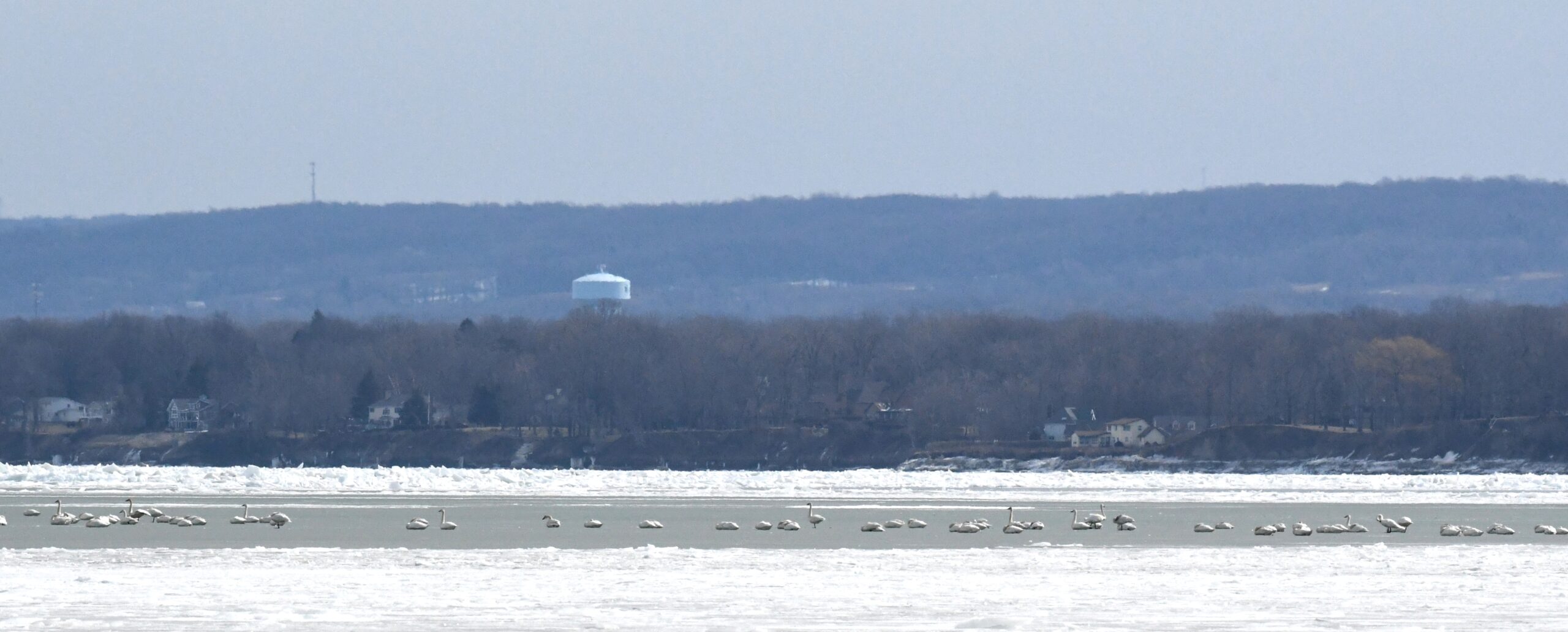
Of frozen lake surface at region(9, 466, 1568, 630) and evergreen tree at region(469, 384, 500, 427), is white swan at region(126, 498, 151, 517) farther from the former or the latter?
evergreen tree at region(469, 384, 500, 427)

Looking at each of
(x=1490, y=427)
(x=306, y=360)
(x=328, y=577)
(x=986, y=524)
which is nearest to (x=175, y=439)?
(x=306, y=360)

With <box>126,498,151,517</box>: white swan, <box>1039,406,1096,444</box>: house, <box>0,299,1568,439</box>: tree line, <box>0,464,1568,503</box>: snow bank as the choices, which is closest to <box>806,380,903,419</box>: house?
<box>0,299,1568,439</box>: tree line

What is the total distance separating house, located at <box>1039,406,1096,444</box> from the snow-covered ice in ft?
289

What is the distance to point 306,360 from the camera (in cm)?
15100

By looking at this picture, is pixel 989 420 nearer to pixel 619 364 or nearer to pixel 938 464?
pixel 938 464

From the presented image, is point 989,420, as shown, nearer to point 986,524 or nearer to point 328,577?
point 986,524

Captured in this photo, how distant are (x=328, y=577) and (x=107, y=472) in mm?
43032

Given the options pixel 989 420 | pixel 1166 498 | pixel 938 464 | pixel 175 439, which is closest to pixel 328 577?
pixel 1166 498

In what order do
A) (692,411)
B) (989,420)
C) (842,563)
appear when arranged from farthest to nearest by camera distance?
(692,411) < (989,420) < (842,563)

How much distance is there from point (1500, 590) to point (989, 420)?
322 feet

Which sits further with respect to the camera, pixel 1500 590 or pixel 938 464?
pixel 938 464

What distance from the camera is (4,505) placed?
45.5 metres

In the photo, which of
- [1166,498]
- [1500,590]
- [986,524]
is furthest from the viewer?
[1166,498]

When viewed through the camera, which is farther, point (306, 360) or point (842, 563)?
point (306, 360)
